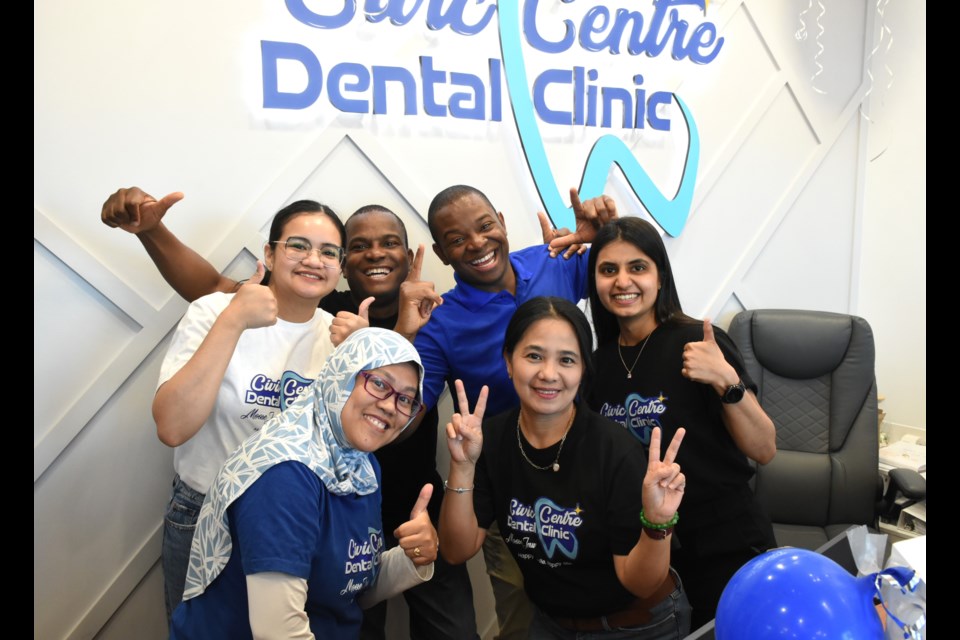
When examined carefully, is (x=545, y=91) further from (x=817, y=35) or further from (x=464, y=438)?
(x=464, y=438)

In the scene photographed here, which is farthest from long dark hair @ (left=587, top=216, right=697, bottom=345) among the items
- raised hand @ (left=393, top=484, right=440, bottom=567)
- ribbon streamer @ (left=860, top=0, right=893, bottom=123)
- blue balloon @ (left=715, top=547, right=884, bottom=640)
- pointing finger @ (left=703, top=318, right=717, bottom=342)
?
ribbon streamer @ (left=860, top=0, right=893, bottom=123)

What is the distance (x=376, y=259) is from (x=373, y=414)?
2.44ft

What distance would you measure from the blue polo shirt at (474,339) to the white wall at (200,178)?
42 cm

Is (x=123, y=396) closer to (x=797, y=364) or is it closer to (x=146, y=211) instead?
(x=146, y=211)

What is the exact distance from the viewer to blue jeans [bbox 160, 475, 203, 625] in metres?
1.77

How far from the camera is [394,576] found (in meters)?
1.65

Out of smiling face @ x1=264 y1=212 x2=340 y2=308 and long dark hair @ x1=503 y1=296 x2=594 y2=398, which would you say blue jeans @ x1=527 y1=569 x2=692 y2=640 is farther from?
smiling face @ x1=264 y1=212 x2=340 y2=308

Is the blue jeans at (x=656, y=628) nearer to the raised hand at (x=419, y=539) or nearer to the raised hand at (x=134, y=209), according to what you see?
the raised hand at (x=419, y=539)

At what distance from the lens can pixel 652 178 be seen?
284 centimetres

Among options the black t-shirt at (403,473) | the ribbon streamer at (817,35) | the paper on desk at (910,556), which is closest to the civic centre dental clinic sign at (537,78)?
the ribbon streamer at (817,35)

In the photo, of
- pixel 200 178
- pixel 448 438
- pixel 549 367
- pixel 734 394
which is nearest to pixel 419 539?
pixel 448 438

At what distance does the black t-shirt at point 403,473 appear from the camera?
2.10 m
